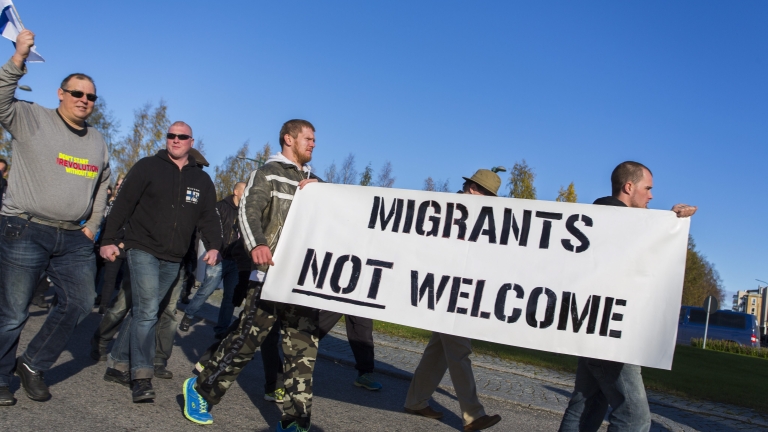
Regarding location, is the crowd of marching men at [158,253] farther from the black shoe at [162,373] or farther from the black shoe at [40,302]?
the black shoe at [40,302]

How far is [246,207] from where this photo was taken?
4.29m

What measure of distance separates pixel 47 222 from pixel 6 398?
1.21 m

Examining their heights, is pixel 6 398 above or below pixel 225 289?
below

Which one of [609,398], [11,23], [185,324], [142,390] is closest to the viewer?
[609,398]

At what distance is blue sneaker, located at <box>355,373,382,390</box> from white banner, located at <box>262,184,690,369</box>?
2.29m

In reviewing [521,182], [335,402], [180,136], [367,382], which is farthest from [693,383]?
[521,182]

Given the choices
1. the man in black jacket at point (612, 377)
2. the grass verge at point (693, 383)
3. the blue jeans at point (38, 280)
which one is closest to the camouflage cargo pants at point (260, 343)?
the blue jeans at point (38, 280)

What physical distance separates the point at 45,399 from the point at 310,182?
7.94ft

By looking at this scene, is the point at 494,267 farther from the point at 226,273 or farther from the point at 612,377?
the point at 226,273

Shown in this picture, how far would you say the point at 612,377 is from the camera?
3.71m

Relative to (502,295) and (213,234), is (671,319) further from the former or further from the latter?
(213,234)

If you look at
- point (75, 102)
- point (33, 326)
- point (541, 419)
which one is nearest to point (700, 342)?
point (541, 419)

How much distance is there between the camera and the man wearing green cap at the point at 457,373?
16.4 feet

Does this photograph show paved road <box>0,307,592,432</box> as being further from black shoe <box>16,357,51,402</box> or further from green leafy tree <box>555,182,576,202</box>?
green leafy tree <box>555,182,576,202</box>
